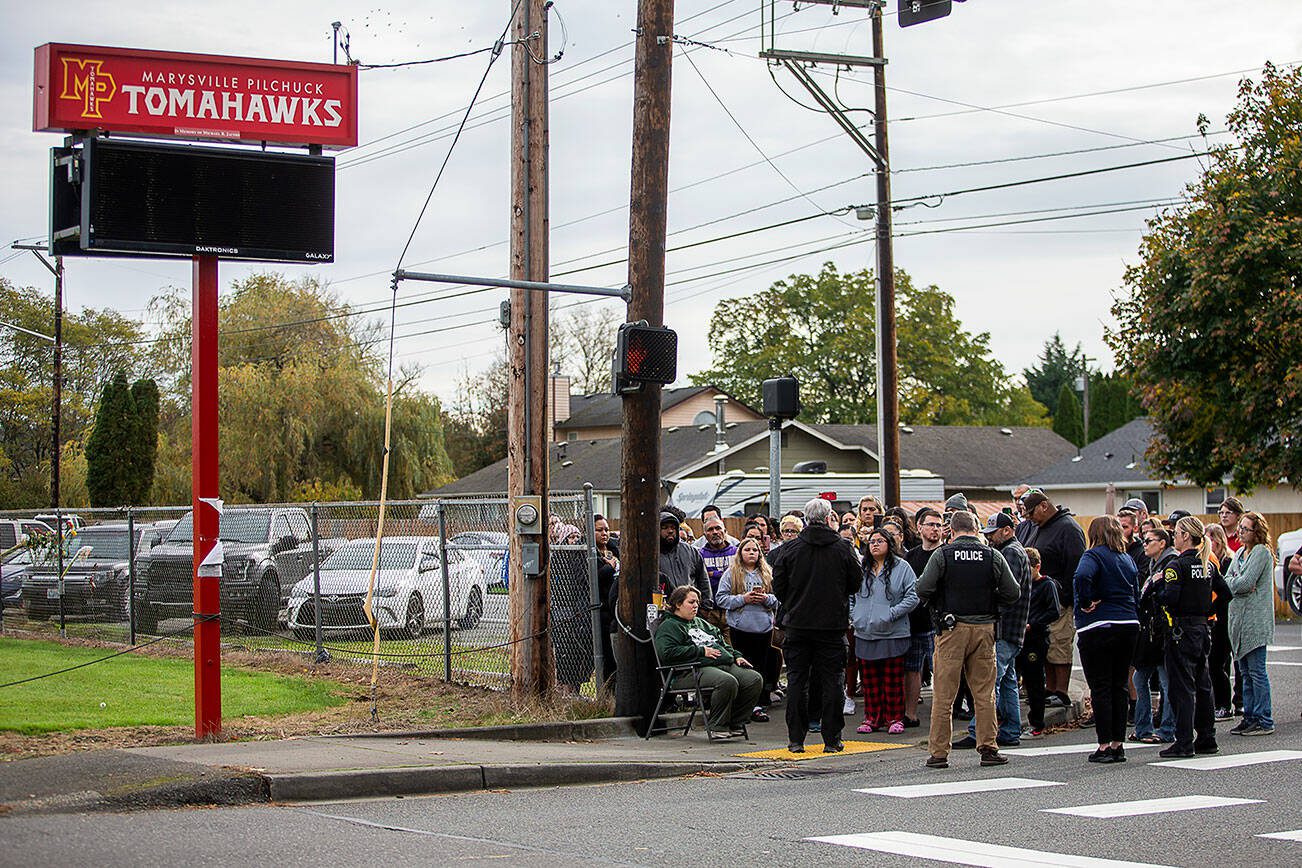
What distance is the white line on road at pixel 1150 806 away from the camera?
9.02 meters

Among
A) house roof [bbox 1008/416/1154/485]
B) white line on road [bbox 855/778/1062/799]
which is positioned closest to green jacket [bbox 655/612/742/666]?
white line on road [bbox 855/778/1062/799]

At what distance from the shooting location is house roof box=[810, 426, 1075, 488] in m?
55.9

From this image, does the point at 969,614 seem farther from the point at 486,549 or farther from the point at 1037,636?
the point at 486,549

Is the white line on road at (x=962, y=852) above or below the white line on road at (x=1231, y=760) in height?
above

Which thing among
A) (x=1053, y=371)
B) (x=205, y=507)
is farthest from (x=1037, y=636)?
(x=1053, y=371)

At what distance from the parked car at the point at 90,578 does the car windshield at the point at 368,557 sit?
4692 mm

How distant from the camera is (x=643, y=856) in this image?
7543 mm

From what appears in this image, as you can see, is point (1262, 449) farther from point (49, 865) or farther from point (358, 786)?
point (49, 865)

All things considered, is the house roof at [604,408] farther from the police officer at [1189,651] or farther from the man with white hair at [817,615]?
the police officer at [1189,651]

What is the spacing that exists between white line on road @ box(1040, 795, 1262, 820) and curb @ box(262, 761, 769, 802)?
297 centimetres

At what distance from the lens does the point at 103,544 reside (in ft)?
71.0

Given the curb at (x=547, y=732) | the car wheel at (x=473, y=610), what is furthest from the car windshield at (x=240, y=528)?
the curb at (x=547, y=732)

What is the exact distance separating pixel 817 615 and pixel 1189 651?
301 cm

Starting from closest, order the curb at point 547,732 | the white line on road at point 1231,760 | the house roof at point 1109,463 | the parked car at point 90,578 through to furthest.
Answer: the white line on road at point 1231,760 < the curb at point 547,732 < the parked car at point 90,578 < the house roof at point 1109,463
